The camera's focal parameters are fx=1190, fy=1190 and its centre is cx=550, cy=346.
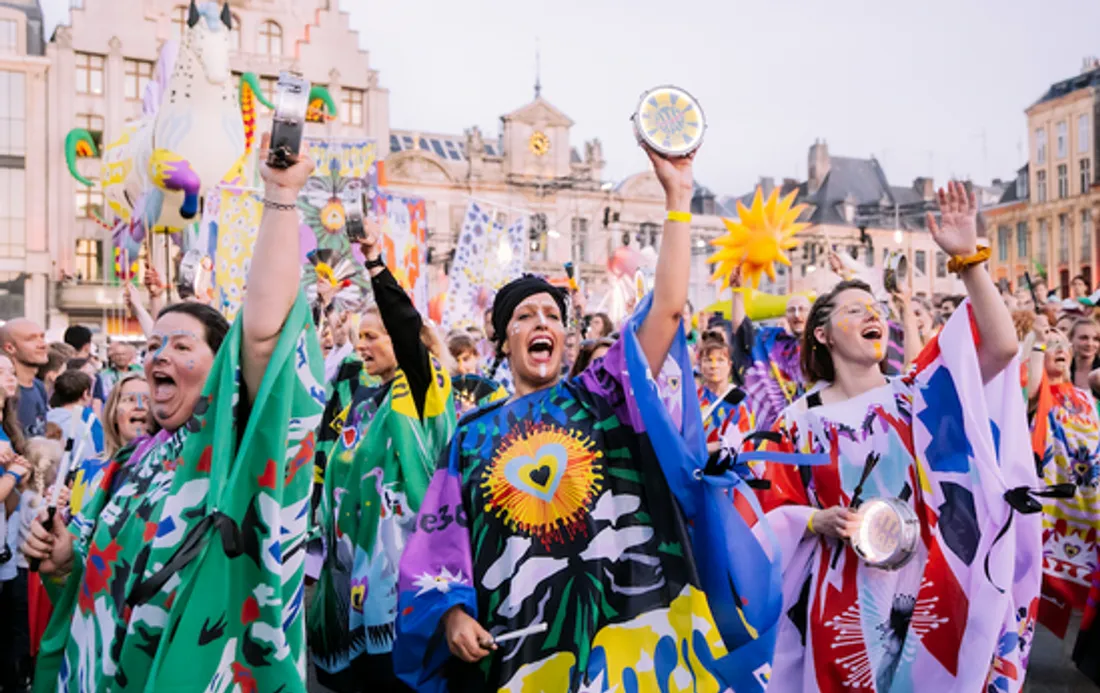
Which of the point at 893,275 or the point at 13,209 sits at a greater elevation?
the point at 13,209

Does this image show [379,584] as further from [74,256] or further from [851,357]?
[74,256]

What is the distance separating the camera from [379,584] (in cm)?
514

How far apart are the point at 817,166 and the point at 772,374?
5723 centimetres

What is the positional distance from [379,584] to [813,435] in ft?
6.64

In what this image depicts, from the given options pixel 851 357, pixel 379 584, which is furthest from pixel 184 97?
pixel 851 357

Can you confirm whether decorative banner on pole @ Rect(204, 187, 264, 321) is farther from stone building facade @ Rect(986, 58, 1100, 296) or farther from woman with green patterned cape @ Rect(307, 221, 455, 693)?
stone building facade @ Rect(986, 58, 1100, 296)

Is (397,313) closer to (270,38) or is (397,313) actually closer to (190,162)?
(190,162)

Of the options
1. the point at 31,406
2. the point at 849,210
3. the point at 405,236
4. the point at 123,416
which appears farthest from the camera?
the point at 849,210

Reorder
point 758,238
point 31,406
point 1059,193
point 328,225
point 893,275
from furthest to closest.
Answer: point 1059,193 < point 328,225 < point 31,406 < point 758,238 < point 893,275

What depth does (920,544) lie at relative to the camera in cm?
409

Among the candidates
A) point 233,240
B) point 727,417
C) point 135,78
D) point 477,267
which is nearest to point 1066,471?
point 727,417

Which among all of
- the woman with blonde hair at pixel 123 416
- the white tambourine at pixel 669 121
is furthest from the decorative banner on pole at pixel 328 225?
the white tambourine at pixel 669 121

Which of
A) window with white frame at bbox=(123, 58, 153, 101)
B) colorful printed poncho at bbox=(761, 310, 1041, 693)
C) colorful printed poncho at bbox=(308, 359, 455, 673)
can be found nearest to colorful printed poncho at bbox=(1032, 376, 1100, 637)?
colorful printed poncho at bbox=(761, 310, 1041, 693)

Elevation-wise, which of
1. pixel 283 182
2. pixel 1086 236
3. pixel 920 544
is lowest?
pixel 920 544
